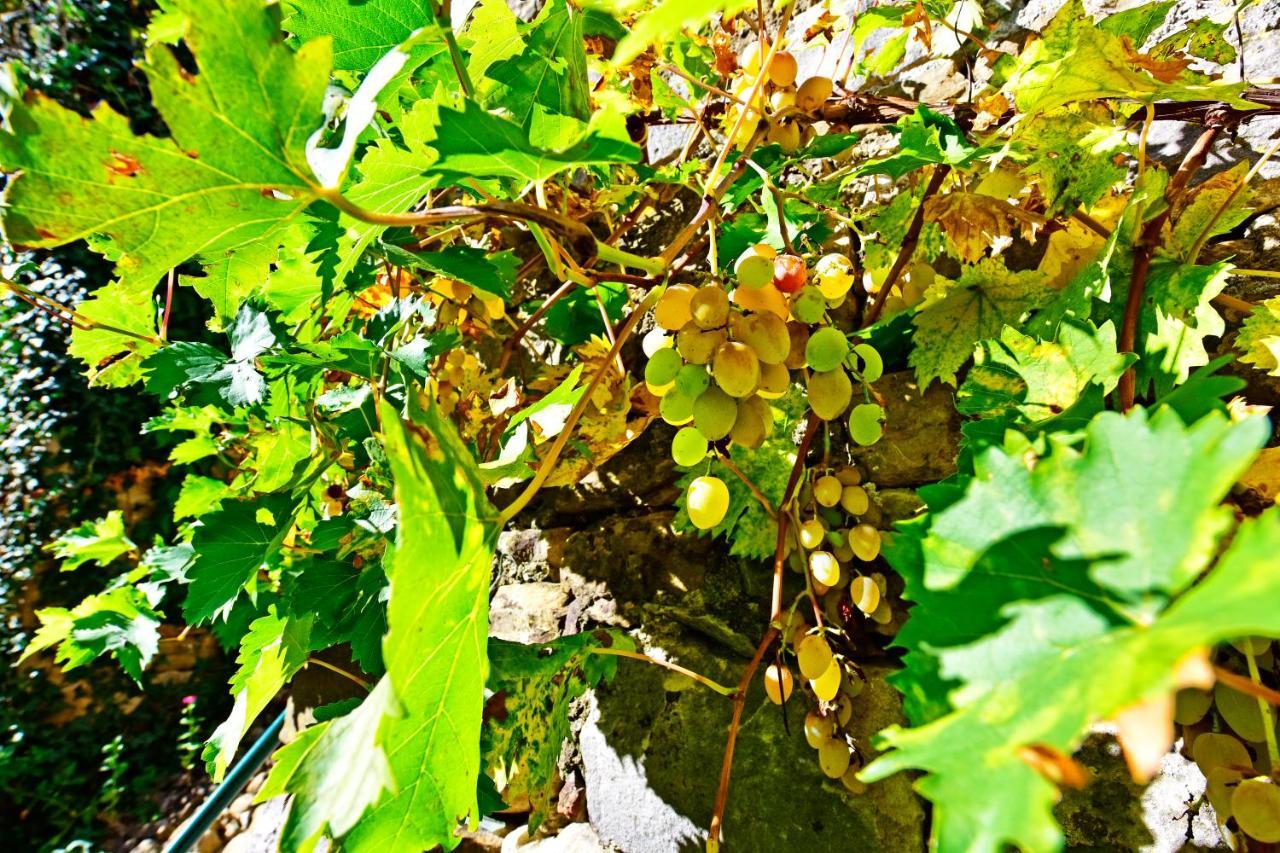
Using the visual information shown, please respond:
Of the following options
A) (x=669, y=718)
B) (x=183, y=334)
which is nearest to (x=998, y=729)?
(x=669, y=718)

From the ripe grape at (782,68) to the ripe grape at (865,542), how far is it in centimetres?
56

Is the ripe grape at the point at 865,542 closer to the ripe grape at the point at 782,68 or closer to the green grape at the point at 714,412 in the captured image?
the green grape at the point at 714,412

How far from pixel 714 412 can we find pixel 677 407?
0.05 metres

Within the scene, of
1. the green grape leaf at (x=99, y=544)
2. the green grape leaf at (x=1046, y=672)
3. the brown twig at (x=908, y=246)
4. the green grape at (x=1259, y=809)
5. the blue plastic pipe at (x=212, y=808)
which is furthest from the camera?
the green grape leaf at (x=99, y=544)

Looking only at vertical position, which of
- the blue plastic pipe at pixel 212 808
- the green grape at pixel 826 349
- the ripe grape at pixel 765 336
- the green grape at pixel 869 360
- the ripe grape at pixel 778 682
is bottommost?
the blue plastic pipe at pixel 212 808

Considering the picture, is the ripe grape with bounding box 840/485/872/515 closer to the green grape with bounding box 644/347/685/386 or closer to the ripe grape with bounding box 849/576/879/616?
the ripe grape with bounding box 849/576/879/616

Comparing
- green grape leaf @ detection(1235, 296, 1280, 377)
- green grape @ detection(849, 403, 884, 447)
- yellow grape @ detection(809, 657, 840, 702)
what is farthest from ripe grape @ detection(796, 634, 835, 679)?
green grape leaf @ detection(1235, 296, 1280, 377)

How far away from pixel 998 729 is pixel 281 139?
1.90 ft

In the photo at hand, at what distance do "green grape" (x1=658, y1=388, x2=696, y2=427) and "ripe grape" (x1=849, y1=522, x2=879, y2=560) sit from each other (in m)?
0.26

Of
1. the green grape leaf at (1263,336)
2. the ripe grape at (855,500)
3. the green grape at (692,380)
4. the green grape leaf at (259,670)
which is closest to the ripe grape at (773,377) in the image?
the green grape at (692,380)

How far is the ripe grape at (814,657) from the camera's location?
0.71 meters

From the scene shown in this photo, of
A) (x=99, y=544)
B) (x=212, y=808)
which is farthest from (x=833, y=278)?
(x=99, y=544)

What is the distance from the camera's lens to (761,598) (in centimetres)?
94

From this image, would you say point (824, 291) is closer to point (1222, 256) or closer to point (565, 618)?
point (1222, 256)
